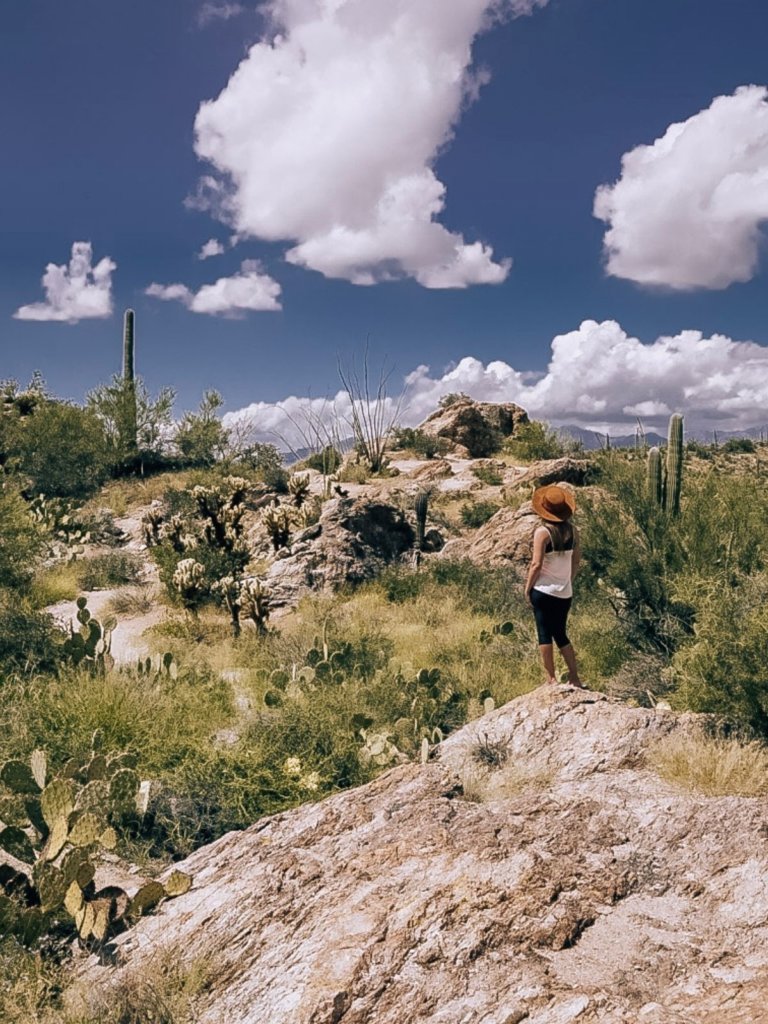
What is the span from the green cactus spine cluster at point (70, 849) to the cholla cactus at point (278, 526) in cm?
1107

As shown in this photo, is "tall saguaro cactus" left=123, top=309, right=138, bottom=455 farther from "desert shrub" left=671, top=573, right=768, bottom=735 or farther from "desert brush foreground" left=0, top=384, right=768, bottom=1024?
"desert shrub" left=671, top=573, right=768, bottom=735

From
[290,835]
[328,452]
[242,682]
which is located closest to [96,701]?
[242,682]

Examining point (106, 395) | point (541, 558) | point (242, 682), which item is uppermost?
point (106, 395)

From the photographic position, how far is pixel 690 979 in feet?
9.41

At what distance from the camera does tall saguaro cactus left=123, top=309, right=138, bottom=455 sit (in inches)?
1135

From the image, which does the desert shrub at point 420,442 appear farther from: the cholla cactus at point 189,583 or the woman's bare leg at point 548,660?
the woman's bare leg at point 548,660

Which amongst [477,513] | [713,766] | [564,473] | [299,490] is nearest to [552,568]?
[713,766]

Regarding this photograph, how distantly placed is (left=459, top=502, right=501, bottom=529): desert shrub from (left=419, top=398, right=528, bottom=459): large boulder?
37.1ft

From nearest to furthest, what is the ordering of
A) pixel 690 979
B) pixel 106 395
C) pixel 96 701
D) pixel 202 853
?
pixel 690 979
pixel 202 853
pixel 96 701
pixel 106 395

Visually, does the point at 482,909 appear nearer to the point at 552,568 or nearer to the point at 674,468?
the point at 552,568

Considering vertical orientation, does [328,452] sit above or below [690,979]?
above

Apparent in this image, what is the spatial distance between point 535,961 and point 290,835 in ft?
5.37

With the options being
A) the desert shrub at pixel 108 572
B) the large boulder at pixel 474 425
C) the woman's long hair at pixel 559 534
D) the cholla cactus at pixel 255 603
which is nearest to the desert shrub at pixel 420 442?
the large boulder at pixel 474 425

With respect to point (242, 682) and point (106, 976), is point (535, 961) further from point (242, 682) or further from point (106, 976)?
point (242, 682)
